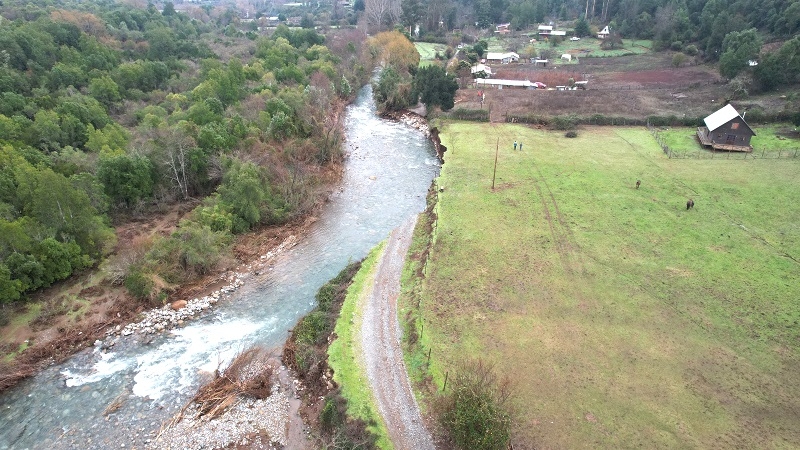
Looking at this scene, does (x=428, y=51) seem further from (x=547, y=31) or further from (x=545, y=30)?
(x=547, y=31)

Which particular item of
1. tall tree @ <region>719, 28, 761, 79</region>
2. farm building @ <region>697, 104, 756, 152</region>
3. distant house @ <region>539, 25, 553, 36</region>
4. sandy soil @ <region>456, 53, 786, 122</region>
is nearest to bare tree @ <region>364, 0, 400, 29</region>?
distant house @ <region>539, 25, 553, 36</region>

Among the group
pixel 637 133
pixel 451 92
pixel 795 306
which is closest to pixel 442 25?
pixel 451 92

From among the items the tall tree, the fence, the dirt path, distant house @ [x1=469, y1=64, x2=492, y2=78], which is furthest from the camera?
distant house @ [x1=469, y1=64, x2=492, y2=78]

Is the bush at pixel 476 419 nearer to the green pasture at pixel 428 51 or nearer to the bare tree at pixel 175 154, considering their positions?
the bare tree at pixel 175 154

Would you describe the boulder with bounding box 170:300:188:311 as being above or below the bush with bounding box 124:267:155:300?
below

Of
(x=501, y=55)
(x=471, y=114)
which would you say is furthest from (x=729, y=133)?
(x=501, y=55)

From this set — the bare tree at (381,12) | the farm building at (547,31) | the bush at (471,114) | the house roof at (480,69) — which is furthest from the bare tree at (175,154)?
the farm building at (547,31)

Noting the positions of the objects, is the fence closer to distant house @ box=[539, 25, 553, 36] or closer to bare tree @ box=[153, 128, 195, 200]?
bare tree @ box=[153, 128, 195, 200]
